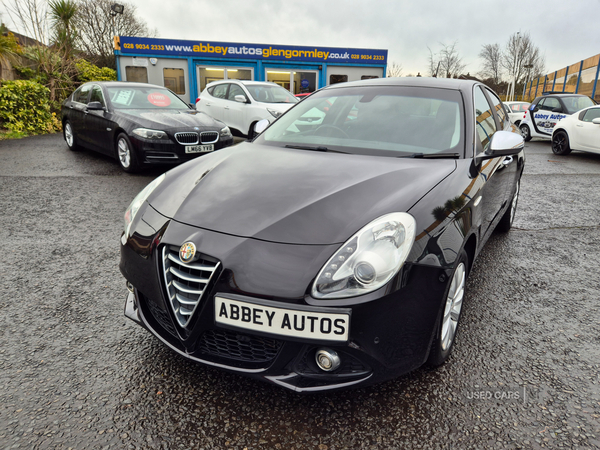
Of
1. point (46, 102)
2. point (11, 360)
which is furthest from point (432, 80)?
point (46, 102)

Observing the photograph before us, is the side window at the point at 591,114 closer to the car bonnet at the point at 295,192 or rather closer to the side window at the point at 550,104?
the side window at the point at 550,104

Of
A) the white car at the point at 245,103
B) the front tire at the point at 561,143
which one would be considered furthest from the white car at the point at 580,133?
the white car at the point at 245,103

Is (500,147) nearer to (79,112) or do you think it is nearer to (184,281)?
(184,281)

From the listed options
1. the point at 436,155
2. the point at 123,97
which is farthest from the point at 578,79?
the point at 436,155

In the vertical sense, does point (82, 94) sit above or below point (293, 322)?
above

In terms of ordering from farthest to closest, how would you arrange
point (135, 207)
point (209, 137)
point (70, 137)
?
point (70, 137) < point (209, 137) < point (135, 207)

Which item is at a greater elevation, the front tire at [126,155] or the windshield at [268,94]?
the windshield at [268,94]

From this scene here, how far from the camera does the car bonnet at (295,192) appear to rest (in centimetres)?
182

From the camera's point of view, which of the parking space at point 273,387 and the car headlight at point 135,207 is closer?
A: the parking space at point 273,387

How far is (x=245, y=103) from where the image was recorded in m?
10.5

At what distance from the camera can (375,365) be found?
171cm

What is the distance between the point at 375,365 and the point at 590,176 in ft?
26.2

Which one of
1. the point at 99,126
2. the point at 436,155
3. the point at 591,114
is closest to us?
the point at 436,155

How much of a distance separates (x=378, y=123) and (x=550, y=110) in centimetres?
1262
